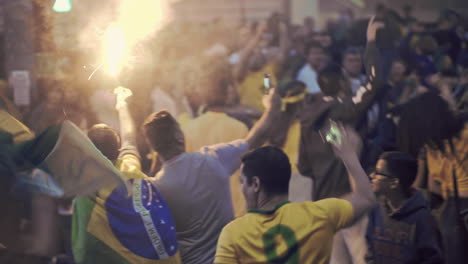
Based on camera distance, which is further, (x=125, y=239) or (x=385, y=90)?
(x=385, y=90)

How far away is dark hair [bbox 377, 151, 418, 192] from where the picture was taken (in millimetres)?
4656

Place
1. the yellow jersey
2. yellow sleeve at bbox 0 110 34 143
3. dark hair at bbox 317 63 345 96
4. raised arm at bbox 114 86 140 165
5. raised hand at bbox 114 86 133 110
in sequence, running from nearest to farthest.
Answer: yellow sleeve at bbox 0 110 34 143 < raised arm at bbox 114 86 140 165 < raised hand at bbox 114 86 133 110 < the yellow jersey < dark hair at bbox 317 63 345 96

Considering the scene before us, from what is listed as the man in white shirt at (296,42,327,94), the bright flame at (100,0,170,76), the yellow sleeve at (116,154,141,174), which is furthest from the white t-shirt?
the man in white shirt at (296,42,327,94)

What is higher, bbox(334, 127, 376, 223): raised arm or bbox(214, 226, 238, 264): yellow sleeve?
bbox(334, 127, 376, 223): raised arm

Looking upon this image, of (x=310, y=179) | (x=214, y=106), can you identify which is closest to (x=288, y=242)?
(x=214, y=106)

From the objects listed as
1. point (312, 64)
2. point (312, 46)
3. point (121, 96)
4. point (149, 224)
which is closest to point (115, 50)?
point (121, 96)

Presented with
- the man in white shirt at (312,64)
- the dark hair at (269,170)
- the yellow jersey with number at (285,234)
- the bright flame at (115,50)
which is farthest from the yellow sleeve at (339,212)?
the man in white shirt at (312,64)

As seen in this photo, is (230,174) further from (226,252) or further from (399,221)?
(226,252)

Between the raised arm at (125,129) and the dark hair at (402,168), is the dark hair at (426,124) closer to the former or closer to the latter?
the dark hair at (402,168)

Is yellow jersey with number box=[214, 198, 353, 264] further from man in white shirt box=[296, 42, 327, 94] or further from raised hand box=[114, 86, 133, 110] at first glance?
man in white shirt box=[296, 42, 327, 94]

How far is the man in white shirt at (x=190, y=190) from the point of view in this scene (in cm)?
429

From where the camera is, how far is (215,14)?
23.8m

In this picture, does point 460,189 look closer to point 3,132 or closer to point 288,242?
point 288,242

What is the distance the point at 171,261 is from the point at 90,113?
10.5 feet
